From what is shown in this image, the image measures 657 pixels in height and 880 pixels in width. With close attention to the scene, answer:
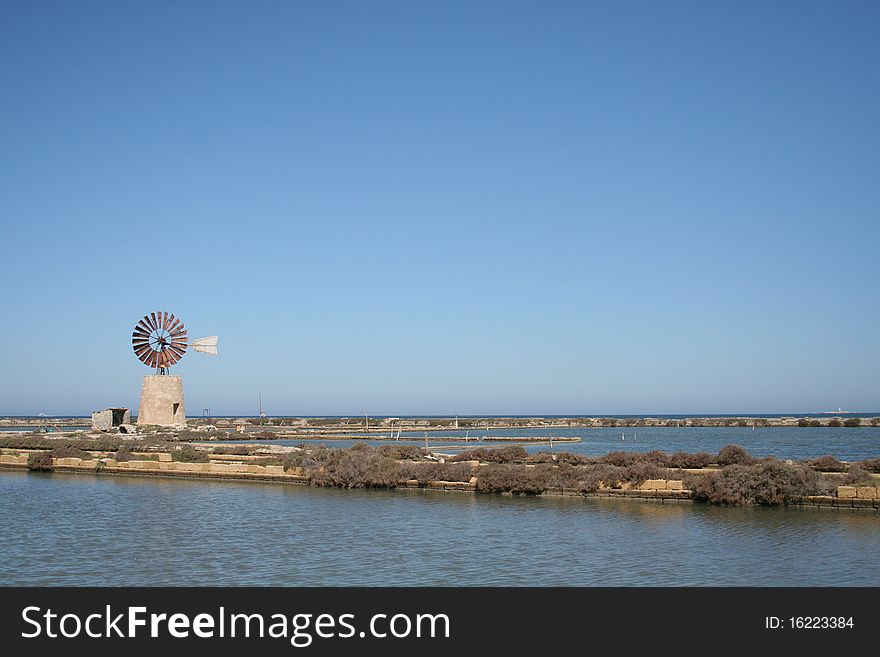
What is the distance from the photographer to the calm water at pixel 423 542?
34.6 feet

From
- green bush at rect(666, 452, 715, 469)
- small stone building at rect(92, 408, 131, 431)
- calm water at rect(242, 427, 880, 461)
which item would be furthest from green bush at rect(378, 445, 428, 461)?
small stone building at rect(92, 408, 131, 431)

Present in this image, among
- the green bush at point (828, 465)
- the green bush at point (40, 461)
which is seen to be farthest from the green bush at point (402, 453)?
the green bush at point (828, 465)

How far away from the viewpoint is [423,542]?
13055mm

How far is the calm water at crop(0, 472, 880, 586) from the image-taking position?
416 inches

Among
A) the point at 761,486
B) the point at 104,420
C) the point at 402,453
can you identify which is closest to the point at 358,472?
the point at 402,453

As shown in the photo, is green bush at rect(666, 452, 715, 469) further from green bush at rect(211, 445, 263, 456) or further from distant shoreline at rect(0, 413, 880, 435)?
distant shoreline at rect(0, 413, 880, 435)

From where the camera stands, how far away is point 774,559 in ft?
37.8

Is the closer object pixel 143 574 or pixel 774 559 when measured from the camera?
pixel 143 574

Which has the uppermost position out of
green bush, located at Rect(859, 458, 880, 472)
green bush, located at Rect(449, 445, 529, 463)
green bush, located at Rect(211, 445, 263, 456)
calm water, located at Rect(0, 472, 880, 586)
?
green bush, located at Rect(859, 458, 880, 472)
